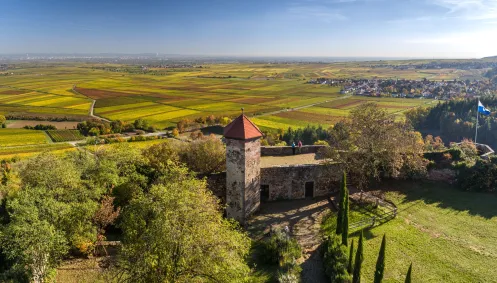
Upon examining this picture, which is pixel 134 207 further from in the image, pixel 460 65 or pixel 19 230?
pixel 460 65

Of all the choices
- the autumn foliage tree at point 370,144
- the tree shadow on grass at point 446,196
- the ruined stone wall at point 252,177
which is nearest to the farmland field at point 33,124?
the ruined stone wall at point 252,177

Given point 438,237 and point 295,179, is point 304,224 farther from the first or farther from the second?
point 438,237

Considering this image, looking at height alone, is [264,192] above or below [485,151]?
below

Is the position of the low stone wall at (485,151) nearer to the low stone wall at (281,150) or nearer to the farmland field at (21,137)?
the low stone wall at (281,150)

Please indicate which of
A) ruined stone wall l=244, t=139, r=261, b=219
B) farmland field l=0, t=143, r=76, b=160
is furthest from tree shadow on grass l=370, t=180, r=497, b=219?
farmland field l=0, t=143, r=76, b=160

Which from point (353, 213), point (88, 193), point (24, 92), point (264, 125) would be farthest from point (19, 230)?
point (24, 92)

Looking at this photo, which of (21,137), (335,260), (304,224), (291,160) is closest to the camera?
(335,260)

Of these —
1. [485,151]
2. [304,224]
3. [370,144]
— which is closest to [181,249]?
[304,224]
